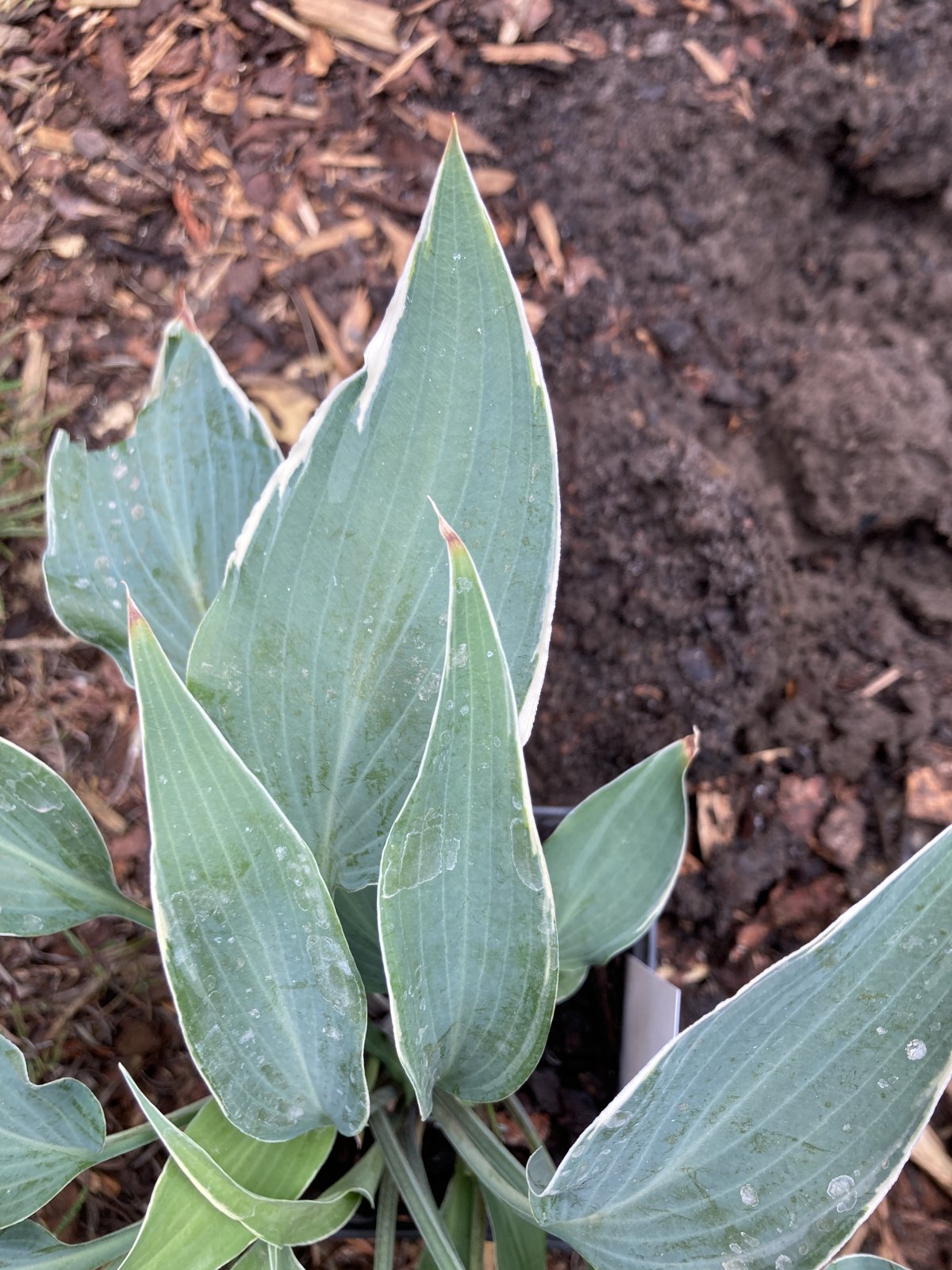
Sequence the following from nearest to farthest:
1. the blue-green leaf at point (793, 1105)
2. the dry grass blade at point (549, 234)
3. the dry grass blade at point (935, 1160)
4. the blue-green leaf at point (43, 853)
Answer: the blue-green leaf at point (793, 1105)
the blue-green leaf at point (43, 853)
the dry grass blade at point (935, 1160)
the dry grass blade at point (549, 234)

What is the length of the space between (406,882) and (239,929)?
100mm

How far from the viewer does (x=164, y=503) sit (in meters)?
0.74

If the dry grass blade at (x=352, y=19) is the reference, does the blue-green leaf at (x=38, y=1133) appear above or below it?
below

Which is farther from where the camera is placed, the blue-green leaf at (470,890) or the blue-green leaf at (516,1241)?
the blue-green leaf at (516,1241)

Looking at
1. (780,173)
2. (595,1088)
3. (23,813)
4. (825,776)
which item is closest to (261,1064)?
(23,813)

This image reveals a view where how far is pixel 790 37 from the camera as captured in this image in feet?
3.57

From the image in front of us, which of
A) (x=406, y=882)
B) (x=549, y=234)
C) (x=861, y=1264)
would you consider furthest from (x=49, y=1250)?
(x=549, y=234)

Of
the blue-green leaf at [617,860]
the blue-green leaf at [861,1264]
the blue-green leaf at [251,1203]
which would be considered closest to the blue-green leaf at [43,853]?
the blue-green leaf at [251,1203]

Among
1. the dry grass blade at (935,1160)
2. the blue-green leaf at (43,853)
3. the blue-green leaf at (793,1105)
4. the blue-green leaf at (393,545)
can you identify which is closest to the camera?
the blue-green leaf at (793,1105)

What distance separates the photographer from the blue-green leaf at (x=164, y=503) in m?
0.72

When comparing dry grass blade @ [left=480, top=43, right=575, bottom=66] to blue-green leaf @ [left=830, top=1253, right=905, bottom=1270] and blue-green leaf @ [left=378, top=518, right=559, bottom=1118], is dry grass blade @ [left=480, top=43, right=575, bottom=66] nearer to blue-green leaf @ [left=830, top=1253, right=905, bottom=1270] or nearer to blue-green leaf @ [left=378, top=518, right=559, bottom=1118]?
blue-green leaf @ [left=378, top=518, right=559, bottom=1118]

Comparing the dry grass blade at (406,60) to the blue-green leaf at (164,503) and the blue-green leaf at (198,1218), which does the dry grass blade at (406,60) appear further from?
the blue-green leaf at (198,1218)

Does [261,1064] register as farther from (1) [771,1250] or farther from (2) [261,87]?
(2) [261,87]

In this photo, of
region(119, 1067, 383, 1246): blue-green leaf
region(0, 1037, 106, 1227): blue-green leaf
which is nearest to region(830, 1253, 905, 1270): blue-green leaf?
region(119, 1067, 383, 1246): blue-green leaf
